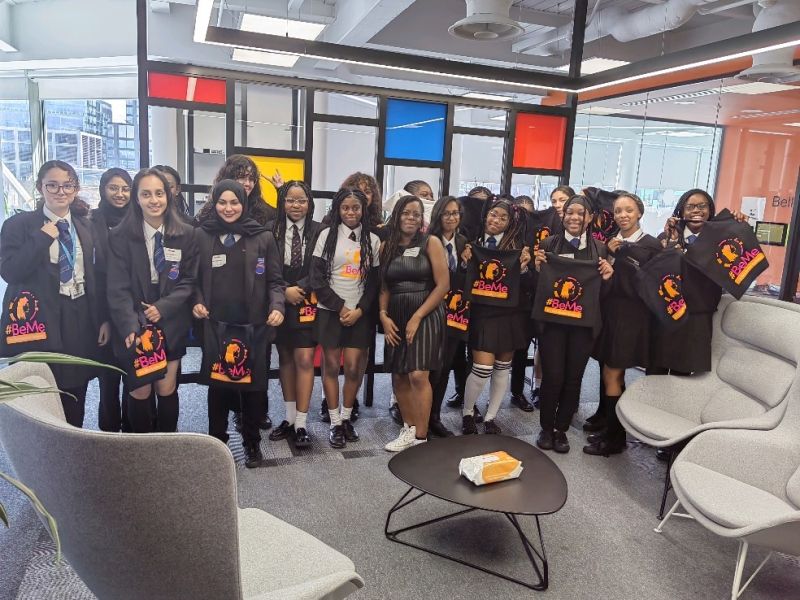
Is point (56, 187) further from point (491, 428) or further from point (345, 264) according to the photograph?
point (491, 428)

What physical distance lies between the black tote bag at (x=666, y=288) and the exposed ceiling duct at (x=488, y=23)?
235 cm

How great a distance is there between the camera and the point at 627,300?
12.0ft

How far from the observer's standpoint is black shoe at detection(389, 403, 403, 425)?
13.5 ft

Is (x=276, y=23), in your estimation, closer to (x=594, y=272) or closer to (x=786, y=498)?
(x=594, y=272)

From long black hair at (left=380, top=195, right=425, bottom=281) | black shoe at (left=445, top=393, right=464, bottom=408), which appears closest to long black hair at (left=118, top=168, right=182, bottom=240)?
long black hair at (left=380, top=195, right=425, bottom=281)

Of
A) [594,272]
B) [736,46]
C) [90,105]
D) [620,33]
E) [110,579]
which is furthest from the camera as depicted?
[90,105]

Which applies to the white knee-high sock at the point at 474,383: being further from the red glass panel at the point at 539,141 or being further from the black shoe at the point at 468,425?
the red glass panel at the point at 539,141

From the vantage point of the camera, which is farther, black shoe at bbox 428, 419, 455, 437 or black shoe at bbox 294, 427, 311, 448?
black shoe at bbox 428, 419, 455, 437

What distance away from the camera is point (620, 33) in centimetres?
689

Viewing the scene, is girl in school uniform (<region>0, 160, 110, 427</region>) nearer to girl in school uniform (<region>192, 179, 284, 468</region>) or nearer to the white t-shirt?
girl in school uniform (<region>192, 179, 284, 468</region>)

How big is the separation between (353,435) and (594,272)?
1755mm

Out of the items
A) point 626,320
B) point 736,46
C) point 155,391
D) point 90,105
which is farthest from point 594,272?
point 90,105

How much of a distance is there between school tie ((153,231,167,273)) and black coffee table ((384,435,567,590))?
1.51 metres

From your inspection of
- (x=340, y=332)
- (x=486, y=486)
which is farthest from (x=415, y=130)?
(x=486, y=486)
